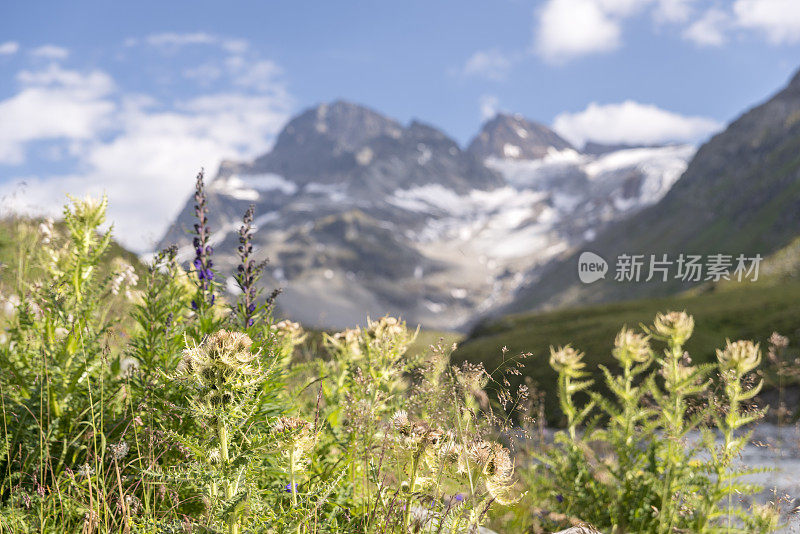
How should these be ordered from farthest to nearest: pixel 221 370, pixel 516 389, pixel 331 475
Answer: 1. pixel 331 475
2. pixel 516 389
3. pixel 221 370

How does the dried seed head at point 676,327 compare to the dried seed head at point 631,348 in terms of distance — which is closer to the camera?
the dried seed head at point 676,327

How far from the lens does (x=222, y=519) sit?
226 centimetres

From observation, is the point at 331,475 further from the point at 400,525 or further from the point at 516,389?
the point at 516,389

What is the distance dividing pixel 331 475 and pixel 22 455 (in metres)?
2.06

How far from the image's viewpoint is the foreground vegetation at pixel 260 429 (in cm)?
246

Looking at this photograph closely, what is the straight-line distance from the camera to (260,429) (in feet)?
9.65

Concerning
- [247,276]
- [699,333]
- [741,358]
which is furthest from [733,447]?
[699,333]

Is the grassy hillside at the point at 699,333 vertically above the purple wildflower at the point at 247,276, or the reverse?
the grassy hillside at the point at 699,333

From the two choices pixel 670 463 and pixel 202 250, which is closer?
pixel 202 250

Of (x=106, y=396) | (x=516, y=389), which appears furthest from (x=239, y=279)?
(x=516, y=389)

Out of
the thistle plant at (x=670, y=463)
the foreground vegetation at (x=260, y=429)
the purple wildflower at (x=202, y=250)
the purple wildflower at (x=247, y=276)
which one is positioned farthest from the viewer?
the thistle plant at (x=670, y=463)

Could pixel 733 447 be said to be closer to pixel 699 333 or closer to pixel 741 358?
pixel 741 358

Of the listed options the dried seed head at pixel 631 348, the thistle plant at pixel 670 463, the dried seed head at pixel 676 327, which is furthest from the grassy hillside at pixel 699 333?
the dried seed head at pixel 676 327

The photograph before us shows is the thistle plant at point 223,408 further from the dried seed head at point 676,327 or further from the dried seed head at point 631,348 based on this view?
the dried seed head at point 631,348
